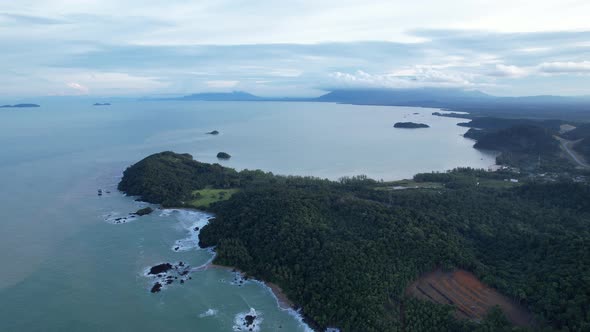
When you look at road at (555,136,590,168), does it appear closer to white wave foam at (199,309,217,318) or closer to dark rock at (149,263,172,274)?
white wave foam at (199,309,217,318)

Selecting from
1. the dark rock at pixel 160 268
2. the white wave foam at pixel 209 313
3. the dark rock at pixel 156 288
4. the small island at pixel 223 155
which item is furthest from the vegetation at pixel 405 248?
the small island at pixel 223 155

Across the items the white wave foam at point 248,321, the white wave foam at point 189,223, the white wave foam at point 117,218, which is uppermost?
the white wave foam at point 117,218

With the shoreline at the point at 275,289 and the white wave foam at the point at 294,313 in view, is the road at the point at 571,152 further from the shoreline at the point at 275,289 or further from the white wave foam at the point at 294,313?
the white wave foam at the point at 294,313

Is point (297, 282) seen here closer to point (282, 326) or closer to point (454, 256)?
point (282, 326)

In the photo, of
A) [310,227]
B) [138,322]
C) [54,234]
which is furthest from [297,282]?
[54,234]

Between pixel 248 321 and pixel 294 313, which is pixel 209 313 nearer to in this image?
pixel 248 321
